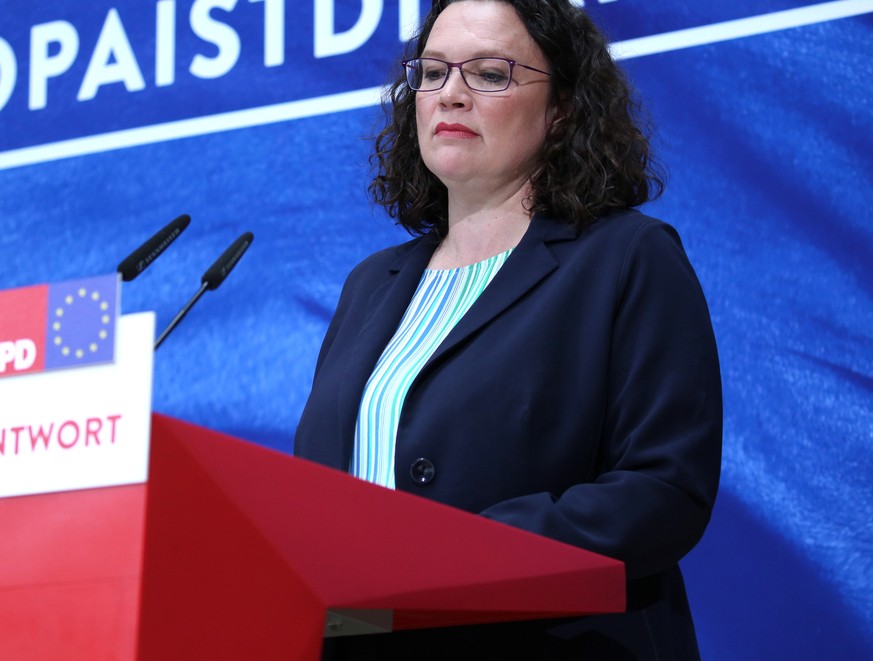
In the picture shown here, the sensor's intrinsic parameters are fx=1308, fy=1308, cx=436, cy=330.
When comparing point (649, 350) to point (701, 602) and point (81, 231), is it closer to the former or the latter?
point (701, 602)

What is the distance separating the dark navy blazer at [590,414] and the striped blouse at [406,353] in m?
0.02

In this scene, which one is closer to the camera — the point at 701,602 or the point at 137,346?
the point at 137,346

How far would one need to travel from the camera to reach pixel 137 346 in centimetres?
80

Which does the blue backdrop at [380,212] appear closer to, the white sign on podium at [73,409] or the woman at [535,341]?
the woman at [535,341]

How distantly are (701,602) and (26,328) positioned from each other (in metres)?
1.73

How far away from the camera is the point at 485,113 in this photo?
1.70 m

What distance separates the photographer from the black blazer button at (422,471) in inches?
55.5

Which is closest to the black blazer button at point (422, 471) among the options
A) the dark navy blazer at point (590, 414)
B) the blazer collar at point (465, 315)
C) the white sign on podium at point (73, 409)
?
the dark navy blazer at point (590, 414)

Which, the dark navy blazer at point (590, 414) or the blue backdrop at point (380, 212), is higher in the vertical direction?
the dark navy blazer at point (590, 414)

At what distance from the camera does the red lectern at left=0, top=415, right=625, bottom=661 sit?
77 centimetres

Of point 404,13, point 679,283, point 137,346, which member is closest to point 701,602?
point 679,283

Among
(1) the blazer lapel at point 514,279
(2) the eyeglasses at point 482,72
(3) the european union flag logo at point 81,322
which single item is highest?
(3) the european union flag logo at point 81,322

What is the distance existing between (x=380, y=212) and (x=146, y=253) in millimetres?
1378

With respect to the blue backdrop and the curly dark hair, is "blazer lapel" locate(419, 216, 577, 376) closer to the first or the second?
the curly dark hair
